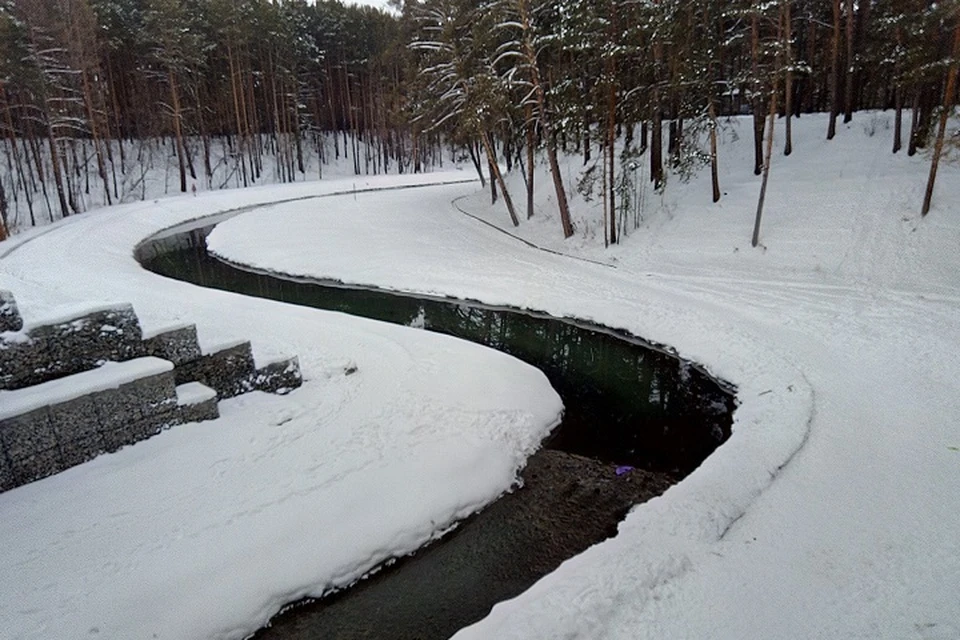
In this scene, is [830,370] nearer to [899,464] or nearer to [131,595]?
[899,464]

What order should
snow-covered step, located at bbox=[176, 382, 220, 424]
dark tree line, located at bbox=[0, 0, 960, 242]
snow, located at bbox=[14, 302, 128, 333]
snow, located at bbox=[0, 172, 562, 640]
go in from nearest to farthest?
snow, located at bbox=[0, 172, 562, 640]
snow, located at bbox=[14, 302, 128, 333]
snow-covered step, located at bbox=[176, 382, 220, 424]
dark tree line, located at bbox=[0, 0, 960, 242]

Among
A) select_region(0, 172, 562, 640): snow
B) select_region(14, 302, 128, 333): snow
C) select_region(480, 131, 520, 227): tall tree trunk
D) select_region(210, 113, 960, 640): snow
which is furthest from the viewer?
select_region(480, 131, 520, 227): tall tree trunk

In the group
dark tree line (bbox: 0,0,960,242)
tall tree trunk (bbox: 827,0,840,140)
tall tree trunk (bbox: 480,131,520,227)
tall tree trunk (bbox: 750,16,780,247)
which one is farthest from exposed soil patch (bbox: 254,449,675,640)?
tall tree trunk (bbox: 827,0,840,140)

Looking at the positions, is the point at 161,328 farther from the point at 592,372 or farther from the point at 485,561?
the point at 592,372

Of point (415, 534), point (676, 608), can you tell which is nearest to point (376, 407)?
point (415, 534)

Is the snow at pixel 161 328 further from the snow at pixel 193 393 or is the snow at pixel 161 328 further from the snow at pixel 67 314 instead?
the snow at pixel 193 393

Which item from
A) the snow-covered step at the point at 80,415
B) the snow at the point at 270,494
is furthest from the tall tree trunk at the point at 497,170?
the snow-covered step at the point at 80,415

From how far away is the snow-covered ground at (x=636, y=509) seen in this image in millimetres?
4395

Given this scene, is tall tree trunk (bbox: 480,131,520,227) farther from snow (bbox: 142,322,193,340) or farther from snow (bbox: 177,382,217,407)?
snow (bbox: 177,382,217,407)

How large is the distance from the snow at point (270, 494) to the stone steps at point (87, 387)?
0.21m

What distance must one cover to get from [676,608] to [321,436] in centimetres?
433

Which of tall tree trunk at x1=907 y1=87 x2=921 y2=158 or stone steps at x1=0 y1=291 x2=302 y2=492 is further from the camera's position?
tall tree trunk at x1=907 y1=87 x2=921 y2=158

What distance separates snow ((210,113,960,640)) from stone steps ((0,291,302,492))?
433 centimetres

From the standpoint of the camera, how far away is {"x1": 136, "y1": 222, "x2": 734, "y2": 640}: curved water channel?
15.8 feet
